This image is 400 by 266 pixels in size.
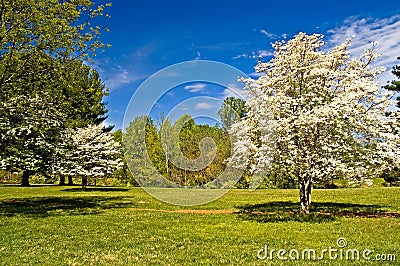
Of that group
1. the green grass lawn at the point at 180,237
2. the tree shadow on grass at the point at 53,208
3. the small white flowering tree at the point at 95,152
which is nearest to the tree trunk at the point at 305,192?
the green grass lawn at the point at 180,237

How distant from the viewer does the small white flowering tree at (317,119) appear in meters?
12.8

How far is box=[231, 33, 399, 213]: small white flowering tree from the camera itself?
42.0 feet

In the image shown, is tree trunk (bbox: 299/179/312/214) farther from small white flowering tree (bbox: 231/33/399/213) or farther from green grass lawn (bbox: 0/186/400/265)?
green grass lawn (bbox: 0/186/400/265)

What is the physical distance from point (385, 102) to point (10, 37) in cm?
1499

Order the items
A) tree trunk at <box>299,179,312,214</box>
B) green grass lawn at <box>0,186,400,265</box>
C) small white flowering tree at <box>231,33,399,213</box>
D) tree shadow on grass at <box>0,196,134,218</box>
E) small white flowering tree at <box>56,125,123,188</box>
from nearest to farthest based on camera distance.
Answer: green grass lawn at <box>0,186,400,265</box>, small white flowering tree at <box>231,33,399,213</box>, tree trunk at <box>299,179,312,214</box>, tree shadow on grass at <box>0,196,134,218</box>, small white flowering tree at <box>56,125,123,188</box>

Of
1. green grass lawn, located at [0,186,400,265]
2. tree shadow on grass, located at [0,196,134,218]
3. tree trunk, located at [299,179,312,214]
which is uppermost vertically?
tree trunk, located at [299,179,312,214]

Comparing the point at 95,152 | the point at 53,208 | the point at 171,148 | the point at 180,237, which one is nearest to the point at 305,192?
the point at 180,237

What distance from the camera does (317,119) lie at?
12203 mm

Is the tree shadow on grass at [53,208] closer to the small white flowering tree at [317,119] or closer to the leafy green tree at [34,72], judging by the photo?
the leafy green tree at [34,72]

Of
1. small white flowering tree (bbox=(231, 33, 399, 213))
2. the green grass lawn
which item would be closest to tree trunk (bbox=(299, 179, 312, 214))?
small white flowering tree (bbox=(231, 33, 399, 213))

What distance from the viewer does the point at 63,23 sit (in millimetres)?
16375

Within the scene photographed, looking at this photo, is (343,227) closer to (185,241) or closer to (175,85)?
(185,241)

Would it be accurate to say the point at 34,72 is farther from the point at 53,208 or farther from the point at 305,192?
the point at 305,192

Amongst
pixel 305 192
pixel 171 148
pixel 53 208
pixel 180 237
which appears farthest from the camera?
pixel 171 148
